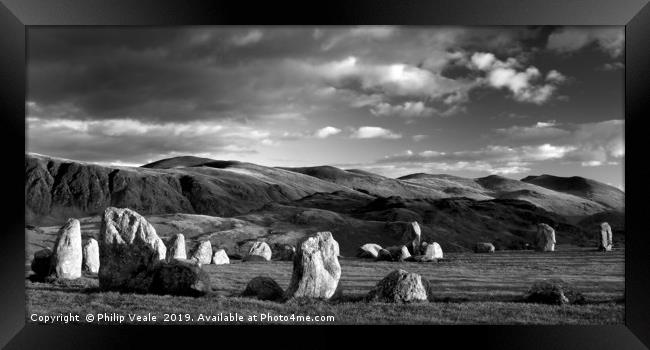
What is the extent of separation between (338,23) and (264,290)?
11.4 meters

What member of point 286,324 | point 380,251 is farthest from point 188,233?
point 286,324

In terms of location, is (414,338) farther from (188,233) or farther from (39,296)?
(188,233)

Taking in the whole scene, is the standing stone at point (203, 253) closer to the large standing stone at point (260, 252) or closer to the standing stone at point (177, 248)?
the standing stone at point (177, 248)

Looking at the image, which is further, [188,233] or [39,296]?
[188,233]

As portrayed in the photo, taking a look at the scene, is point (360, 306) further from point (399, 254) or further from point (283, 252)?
point (283, 252)

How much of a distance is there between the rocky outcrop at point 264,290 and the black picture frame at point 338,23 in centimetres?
446

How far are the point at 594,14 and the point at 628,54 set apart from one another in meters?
1.78

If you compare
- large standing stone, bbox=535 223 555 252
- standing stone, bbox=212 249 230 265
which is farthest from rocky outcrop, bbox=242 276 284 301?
large standing stone, bbox=535 223 555 252

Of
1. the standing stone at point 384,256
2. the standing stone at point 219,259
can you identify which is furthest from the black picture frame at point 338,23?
the standing stone at point 384,256

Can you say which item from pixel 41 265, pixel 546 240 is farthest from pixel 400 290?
pixel 546 240

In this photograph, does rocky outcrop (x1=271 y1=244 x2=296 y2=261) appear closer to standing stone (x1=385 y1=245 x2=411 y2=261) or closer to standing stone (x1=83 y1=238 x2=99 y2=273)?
standing stone (x1=385 y1=245 x2=411 y2=261)

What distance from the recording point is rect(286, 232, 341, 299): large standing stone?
2180cm

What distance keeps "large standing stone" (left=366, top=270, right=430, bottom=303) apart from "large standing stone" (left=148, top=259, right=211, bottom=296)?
7.05m

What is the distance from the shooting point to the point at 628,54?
17.3m
